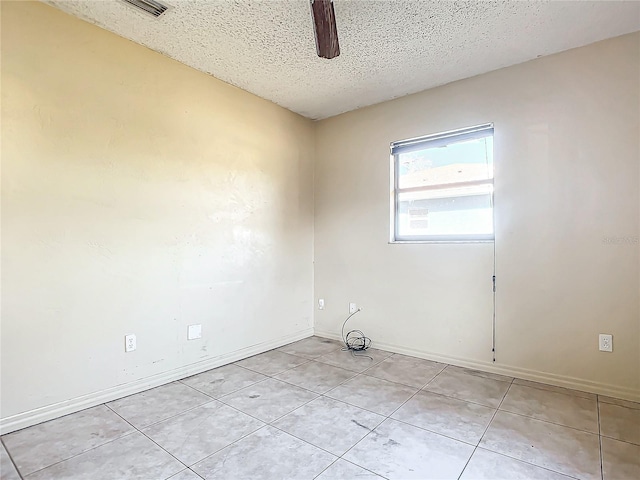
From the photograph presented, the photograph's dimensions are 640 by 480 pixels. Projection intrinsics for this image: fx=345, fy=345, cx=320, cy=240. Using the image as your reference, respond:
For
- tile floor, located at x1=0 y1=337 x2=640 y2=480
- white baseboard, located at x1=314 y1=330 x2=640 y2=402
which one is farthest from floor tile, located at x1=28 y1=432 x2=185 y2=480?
white baseboard, located at x1=314 y1=330 x2=640 y2=402

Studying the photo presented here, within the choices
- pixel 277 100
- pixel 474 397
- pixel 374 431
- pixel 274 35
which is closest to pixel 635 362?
pixel 474 397

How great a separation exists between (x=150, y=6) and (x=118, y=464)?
256 cm

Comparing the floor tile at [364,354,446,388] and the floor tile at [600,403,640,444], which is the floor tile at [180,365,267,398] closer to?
the floor tile at [364,354,446,388]

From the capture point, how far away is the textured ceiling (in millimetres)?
2127

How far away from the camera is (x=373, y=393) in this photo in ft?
8.09

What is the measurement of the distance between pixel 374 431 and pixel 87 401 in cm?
184

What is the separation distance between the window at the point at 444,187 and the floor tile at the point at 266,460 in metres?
2.17

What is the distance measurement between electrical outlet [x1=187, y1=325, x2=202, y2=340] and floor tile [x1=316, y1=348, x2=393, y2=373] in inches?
43.1

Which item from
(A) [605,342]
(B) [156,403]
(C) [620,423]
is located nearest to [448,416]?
(C) [620,423]

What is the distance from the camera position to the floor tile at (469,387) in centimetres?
237

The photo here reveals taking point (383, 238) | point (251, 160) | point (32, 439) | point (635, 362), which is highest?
point (251, 160)

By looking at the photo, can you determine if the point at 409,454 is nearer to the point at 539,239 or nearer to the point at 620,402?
the point at 620,402

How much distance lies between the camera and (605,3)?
206 centimetres

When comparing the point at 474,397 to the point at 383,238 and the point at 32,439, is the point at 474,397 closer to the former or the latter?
the point at 383,238
